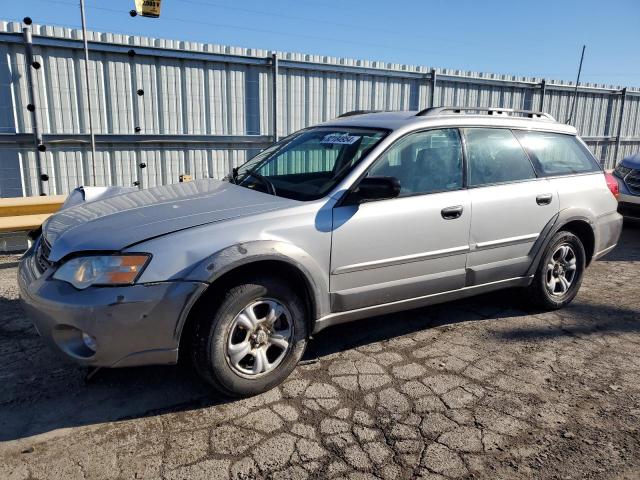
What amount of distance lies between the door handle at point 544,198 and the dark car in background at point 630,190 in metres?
4.71

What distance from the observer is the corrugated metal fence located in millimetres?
6789

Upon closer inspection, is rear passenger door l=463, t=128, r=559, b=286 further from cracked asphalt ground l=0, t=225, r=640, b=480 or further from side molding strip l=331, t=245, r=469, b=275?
cracked asphalt ground l=0, t=225, r=640, b=480

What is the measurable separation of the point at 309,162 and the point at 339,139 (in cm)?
38

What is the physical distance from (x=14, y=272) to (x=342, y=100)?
582 centimetres

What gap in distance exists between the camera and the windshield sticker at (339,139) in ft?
12.8

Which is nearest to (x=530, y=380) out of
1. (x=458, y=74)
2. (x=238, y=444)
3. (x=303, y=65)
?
(x=238, y=444)

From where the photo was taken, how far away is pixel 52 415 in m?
2.98

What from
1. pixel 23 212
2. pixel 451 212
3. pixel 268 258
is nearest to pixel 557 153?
pixel 451 212

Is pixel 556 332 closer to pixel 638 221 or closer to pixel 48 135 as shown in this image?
pixel 638 221

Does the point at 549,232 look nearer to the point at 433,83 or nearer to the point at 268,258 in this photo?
the point at 268,258

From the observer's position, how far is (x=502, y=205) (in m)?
4.15

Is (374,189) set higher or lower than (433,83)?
lower

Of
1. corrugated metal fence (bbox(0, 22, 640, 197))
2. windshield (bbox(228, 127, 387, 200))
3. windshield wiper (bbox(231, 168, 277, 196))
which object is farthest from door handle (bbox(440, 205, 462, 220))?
corrugated metal fence (bbox(0, 22, 640, 197))

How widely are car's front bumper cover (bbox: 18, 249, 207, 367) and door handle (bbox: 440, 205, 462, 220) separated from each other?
6.07 feet
